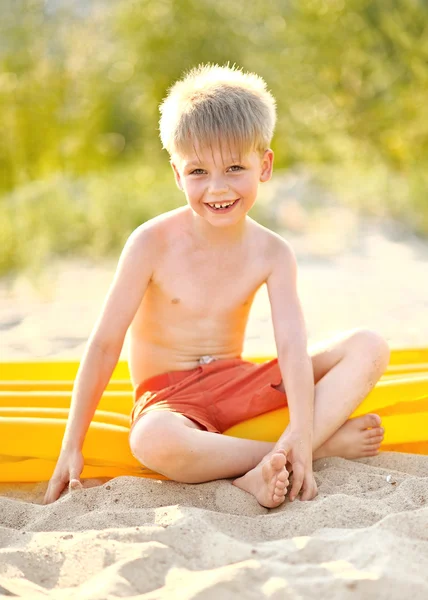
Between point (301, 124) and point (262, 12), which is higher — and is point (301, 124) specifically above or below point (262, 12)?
below

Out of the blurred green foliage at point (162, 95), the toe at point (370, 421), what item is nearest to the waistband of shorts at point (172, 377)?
the toe at point (370, 421)

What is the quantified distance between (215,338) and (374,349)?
0.41 metres

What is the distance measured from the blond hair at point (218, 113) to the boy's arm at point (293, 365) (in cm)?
33

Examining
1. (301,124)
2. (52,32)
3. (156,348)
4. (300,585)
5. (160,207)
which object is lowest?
(300,585)

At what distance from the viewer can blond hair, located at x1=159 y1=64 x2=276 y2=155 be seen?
207 centimetres

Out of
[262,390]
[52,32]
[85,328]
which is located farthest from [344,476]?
[52,32]

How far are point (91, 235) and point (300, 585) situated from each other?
4100 millimetres

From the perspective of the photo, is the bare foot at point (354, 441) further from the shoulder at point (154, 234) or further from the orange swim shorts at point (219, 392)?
the shoulder at point (154, 234)

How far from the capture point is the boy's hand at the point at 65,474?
2.02 m

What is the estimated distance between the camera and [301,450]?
6.62 ft

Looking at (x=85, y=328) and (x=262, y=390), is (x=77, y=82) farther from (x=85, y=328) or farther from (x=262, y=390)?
(x=262, y=390)

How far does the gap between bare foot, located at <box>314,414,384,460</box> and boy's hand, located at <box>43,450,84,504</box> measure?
604 mm

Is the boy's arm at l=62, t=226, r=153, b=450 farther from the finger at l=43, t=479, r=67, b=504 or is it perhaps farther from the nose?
the nose

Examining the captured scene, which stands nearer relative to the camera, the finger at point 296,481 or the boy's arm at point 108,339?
the finger at point 296,481
